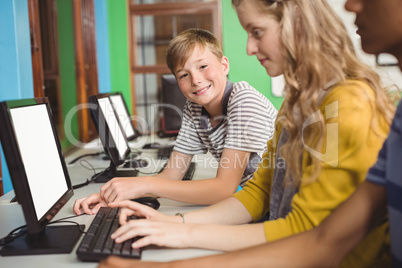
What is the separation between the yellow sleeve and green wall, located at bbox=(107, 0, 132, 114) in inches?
135

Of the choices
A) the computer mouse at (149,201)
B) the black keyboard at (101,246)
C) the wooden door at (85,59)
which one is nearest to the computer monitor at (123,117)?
the wooden door at (85,59)

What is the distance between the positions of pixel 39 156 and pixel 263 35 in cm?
62

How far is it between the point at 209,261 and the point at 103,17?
3562mm

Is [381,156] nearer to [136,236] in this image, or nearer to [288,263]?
[288,263]

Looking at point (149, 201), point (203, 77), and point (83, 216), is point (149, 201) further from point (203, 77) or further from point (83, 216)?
point (203, 77)

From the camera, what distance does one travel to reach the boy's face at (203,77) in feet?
5.21

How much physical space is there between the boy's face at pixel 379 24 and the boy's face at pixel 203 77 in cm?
87

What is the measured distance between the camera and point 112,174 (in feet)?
5.81

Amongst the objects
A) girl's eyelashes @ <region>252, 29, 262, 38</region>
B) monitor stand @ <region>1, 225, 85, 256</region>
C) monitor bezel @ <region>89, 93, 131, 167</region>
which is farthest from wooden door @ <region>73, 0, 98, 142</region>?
girl's eyelashes @ <region>252, 29, 262, 38</region>

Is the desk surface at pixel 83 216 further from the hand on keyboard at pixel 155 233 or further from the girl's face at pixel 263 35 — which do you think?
the girl's face at pixel 263 35

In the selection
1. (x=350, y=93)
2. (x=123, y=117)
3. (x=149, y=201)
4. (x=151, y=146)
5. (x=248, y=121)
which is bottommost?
(x=151, y=146)

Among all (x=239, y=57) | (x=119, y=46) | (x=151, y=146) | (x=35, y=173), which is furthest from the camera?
(x=119, y=46)

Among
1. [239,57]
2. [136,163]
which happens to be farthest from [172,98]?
[239,57]

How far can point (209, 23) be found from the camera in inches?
162
